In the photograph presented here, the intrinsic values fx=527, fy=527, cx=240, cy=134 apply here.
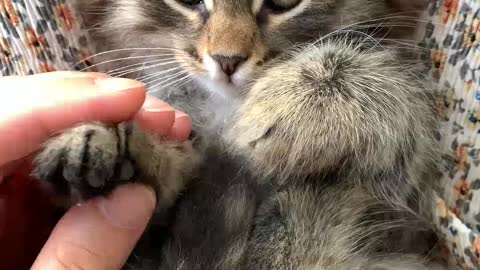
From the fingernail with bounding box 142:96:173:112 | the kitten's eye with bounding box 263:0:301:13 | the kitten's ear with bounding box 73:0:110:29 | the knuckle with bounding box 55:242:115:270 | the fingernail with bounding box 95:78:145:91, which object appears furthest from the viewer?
the kitten's ear with bounding box 73:0:110:29

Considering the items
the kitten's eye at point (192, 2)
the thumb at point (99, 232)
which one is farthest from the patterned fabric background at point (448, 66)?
the thumb at point (99, 232)

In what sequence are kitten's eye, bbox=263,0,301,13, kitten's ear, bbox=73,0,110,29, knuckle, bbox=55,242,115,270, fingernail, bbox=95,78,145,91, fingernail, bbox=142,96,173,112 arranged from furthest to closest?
1. kitten's ear, bbox=73,0,110,29
2. kitten's eye, bbox=263,0,301,13
3. fingernail, bbox=142,96,173,112
4. fingernail, bbox=95,78,145,91
5. knuckle, bbox=55,242,115,270

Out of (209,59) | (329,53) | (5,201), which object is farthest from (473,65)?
(5,201)

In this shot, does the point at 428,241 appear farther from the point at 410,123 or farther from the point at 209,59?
the point at 209,59

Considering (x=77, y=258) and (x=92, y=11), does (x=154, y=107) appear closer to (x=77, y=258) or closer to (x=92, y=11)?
(x=77, y=258)

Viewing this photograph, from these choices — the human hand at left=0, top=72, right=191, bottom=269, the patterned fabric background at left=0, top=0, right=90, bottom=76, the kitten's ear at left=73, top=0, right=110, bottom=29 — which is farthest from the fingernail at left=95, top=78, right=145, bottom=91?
the kitten's ear at left=73, top=0, right=110, bottom=29

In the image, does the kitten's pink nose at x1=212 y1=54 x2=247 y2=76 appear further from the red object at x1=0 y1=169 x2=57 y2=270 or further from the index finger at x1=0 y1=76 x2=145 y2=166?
the red object at x1=0 y1=169 x2=57 y2=270

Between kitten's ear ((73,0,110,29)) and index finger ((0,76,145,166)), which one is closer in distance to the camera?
index finger ((0,76,145,166))
